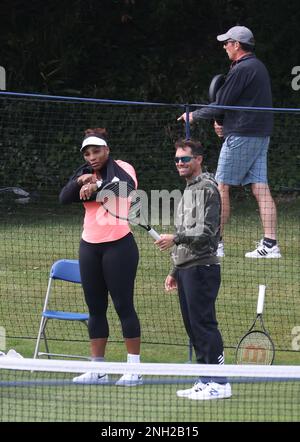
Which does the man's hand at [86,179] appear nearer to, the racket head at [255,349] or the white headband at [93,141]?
the white headband at [93,141]

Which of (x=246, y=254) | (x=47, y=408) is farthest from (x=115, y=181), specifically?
(x=246, y=254)

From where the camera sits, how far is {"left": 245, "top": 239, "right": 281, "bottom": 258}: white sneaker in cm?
1190

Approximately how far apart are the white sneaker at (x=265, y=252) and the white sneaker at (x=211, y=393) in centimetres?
357

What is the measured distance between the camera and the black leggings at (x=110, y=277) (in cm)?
895

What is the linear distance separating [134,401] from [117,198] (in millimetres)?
1513

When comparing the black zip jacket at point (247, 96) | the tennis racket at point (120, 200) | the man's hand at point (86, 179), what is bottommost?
the tennis racket at point (120, 200)

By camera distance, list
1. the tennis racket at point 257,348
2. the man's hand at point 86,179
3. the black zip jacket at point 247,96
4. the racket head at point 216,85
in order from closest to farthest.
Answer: the man's hand at point 86,179
the tennis racket at point 257,348
the black zip jacket at point 247,96
the racket head at point 216,85

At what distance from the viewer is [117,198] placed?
898cm

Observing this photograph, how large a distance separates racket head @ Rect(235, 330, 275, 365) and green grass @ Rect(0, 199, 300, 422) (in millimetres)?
378

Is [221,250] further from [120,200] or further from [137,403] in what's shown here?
[137,403]

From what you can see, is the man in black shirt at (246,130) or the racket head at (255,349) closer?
the racket head at (255,349)

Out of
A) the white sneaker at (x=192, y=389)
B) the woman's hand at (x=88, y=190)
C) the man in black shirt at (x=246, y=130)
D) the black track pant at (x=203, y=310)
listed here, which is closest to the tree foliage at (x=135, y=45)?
the man in black shirt at (x=246, y=130)
